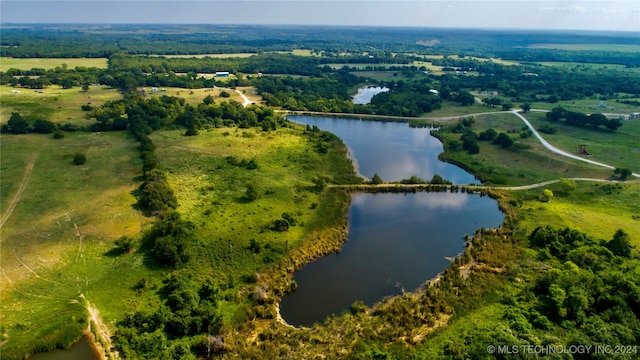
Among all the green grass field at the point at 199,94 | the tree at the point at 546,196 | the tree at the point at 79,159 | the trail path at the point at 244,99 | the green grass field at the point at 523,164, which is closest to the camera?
the tree at the point at 546,196

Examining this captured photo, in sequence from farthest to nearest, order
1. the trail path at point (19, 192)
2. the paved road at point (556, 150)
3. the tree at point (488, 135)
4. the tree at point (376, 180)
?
the tree at point (488, 135), the paved road at point (556, 150), the tree at point (376, 180), the trail path at point (19, 192)

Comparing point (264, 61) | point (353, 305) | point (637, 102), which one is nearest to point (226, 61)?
point (264, 61)

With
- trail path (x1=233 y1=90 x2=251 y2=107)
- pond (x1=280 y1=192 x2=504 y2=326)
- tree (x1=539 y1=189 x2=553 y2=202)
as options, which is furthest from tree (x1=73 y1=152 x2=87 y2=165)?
tree (x1=539 y1=189 x2=553 y2=202)

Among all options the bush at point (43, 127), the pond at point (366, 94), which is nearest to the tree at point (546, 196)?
the pond at point (366, 94)

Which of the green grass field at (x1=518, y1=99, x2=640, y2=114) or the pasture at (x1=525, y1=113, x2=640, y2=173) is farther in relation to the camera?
the green grass field at (x1=518, y1=99, x2=640, y2=114)

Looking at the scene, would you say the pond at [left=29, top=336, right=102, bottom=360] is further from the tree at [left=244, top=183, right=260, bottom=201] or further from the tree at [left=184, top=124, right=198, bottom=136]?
the tree at [left=184, top=124, right=198, bottom=136]

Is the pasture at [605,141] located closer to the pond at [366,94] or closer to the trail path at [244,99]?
the pond at [366,94]
